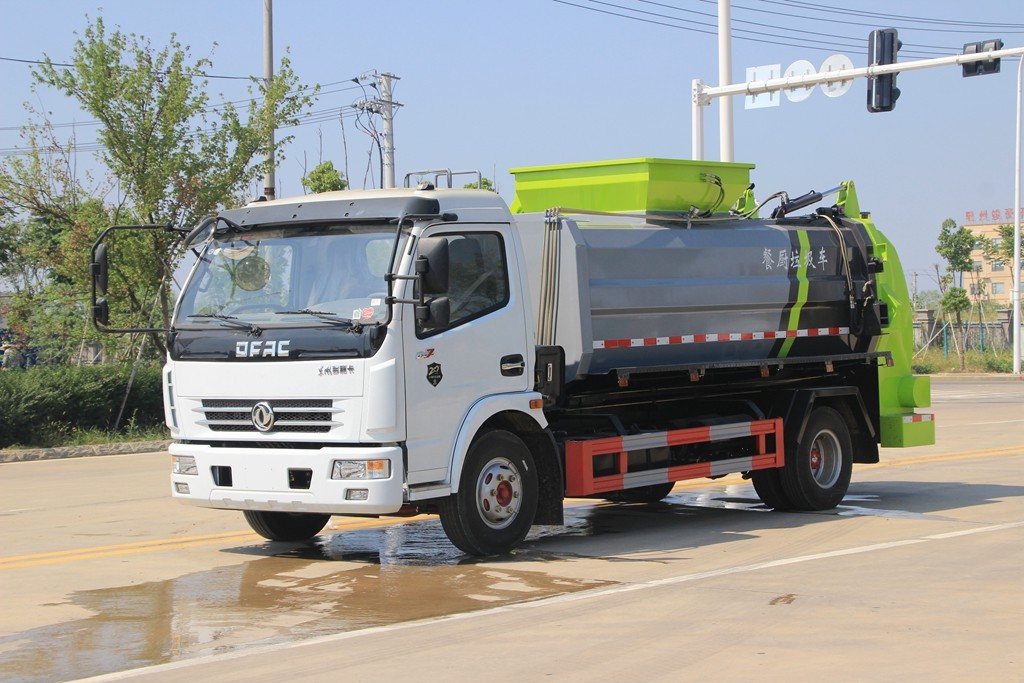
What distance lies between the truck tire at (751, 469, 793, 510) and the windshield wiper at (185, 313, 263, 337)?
5686 millimetres

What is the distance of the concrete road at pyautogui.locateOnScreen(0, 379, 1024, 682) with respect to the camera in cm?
662

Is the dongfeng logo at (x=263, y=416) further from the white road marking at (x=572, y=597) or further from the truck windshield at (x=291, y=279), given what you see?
the white road marking at (x=572, y=597)

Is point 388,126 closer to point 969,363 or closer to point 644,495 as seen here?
point 969,363

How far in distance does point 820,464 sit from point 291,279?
606 cm

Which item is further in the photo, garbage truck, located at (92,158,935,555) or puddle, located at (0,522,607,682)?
garbage truck, located at (92,158,935,555)

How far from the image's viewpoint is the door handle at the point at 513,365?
10000 mm

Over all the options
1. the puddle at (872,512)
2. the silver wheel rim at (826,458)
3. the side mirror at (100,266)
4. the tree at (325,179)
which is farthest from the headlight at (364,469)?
the tree at (325,179)

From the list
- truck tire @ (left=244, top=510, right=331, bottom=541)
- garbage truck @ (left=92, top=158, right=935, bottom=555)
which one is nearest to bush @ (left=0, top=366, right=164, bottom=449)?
truck tire @ (left=244, top=510, right=331, bottom=541)

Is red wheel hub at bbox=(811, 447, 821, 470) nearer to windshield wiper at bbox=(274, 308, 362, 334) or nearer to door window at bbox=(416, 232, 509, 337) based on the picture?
door window at bbox=(416, 232, 509, 337)

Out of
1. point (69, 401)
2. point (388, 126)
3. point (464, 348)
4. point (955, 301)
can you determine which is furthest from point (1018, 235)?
point (464, 348)

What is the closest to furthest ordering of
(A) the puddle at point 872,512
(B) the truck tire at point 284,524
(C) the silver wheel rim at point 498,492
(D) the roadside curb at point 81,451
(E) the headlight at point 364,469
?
(E) the headlight at point 364,469
(C) the silver wheel rim at point 498,492
(B) the truck tire at point 284,524
(A) the puddle at point 872,512
(D) the roadside curb at point 81,451

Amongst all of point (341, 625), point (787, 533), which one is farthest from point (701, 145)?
point (341, 625)

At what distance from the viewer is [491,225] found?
10.1 m

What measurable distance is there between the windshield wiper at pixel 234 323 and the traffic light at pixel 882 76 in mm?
18153
